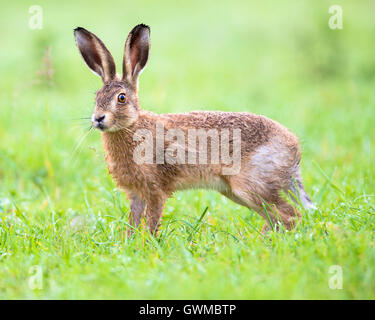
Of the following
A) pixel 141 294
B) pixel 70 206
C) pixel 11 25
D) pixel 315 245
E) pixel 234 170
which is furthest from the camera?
pixel 11 25

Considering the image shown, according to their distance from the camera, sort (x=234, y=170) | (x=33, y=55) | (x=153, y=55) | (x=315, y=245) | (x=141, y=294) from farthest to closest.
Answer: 1. (x=153, y=55)
2. (x=33, y=55)
3. (x=234, y=170)
4. (x=315, y=245)
5. (x=141, y=294)

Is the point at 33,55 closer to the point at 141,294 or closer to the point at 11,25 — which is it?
the point at 11,25

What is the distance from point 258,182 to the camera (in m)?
4.05

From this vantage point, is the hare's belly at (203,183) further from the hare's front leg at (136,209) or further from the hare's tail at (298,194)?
the hare's tail at (298,194)

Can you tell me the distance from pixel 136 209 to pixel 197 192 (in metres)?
1.11

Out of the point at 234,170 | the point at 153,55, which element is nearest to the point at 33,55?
the point at 153,55

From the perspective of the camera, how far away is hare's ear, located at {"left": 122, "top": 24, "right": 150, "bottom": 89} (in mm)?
4082

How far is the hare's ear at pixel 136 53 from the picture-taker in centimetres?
408

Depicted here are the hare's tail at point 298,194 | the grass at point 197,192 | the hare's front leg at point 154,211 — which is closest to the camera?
the grass at point 197,192

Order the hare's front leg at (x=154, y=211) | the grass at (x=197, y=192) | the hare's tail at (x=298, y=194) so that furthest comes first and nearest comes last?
the hare's tail at (x=298, y=194), the hare's front leg at (x=154, y=211), the grass at (x=197, y=192)

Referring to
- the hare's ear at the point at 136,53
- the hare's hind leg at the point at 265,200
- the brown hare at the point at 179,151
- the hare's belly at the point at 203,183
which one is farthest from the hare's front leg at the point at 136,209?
the hare's ear at the point at 136,53

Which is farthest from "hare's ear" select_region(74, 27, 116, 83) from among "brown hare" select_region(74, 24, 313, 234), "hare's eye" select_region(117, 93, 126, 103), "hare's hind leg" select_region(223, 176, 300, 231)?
"hare's hind leg" select_region(223, 176, 300, 231)

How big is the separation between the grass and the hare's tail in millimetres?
137
